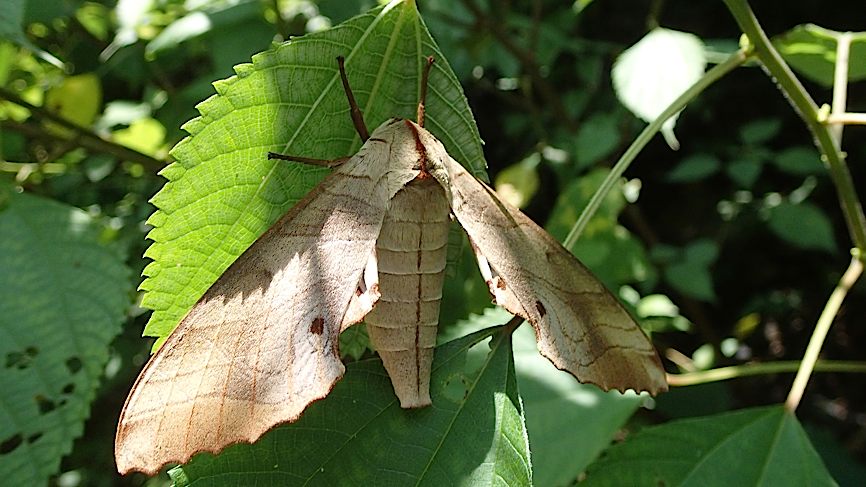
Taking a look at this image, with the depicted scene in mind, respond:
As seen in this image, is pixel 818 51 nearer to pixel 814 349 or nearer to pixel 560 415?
pixel 814 349

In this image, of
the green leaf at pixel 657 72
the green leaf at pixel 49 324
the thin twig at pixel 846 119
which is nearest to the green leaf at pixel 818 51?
the green leaf at pixel 657 72

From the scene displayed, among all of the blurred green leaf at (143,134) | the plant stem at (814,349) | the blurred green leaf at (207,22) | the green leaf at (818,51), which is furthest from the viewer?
the blurred green leaf at (143,134)

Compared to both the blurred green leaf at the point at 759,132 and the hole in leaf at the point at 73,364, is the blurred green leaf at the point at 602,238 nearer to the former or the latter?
the blurred green leaf at the point at 759,132

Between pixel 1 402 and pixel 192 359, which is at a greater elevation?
pixel 192 359

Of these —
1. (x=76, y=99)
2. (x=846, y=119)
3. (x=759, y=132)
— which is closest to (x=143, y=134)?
(x=76, y=99)

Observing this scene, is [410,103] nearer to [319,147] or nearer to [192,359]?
[319,147]

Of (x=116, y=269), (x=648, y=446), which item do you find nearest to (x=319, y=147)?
(x=116, y=269)

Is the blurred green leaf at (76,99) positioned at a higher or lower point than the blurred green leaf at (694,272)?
higher

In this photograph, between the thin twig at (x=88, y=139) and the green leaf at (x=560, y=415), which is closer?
the green leaf at (x=560, y=415)
